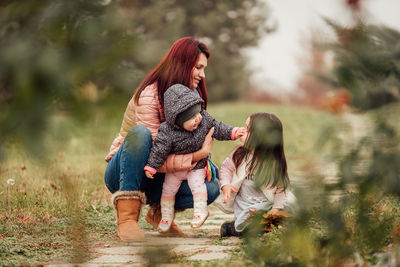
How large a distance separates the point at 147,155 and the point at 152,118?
0.95ft

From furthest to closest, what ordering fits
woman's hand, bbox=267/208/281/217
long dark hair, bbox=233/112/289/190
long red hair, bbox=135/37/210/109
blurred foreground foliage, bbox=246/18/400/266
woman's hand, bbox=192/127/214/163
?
long red hair, bbox=135/37/210/109, woman's hand, bbox=192/127/214/163, woman's hand, bbox=267/208/281/217, long dark hair, bbox=233/112/289/190, blurred foreground foliage, bbox=246/18/400/266

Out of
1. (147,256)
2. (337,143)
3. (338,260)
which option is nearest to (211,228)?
(338,260)

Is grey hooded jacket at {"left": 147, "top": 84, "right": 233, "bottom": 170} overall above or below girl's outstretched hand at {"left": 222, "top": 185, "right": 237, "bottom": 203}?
above

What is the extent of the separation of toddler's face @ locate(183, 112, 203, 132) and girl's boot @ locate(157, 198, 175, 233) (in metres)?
0.55

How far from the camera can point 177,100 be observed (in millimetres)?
3051

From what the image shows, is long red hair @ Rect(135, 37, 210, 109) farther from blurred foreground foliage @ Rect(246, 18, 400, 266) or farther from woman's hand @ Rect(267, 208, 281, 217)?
blurred foreground foliage @ Rect(246, 18, 400, 266)

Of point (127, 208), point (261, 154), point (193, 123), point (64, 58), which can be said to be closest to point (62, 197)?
point (127, 208)

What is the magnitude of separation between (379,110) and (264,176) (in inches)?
18.1

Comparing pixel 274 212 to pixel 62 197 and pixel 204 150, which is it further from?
pixel 62 197

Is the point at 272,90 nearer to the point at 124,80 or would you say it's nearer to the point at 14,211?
the point at 14,211

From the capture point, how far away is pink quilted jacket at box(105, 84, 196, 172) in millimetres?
3193

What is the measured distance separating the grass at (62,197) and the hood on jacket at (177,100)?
20.5 inches

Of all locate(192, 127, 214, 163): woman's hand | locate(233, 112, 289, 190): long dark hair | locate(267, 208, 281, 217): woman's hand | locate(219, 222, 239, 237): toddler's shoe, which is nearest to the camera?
locate(233, 112, 289, 190): long dark hair

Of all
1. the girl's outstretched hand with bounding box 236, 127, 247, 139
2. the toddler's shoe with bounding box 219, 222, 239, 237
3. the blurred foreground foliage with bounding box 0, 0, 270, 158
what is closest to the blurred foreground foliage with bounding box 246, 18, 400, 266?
the blurred foreground foliage with bounding box 0, 0, 270, 158
